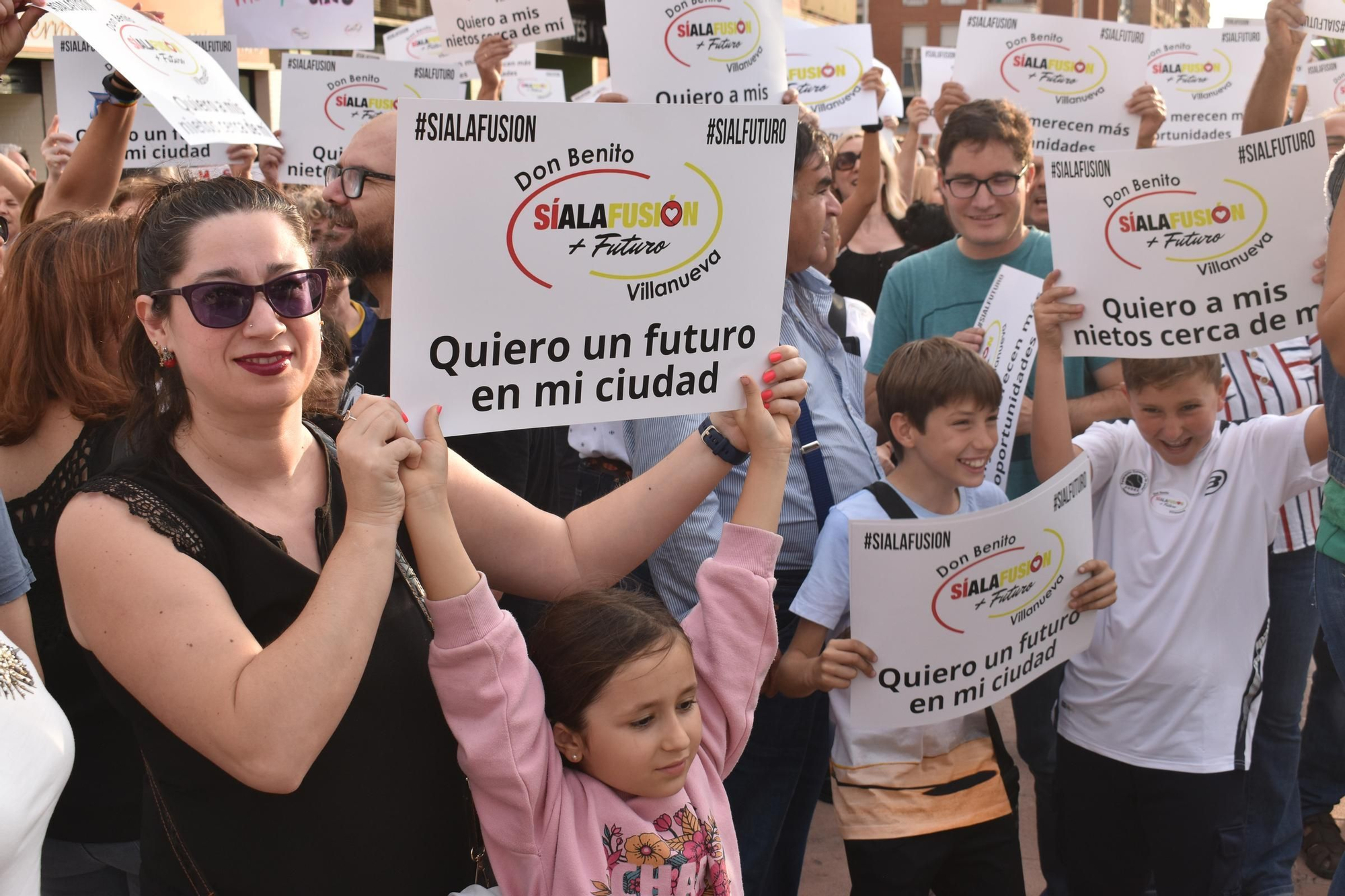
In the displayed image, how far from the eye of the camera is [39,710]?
1.45 meters

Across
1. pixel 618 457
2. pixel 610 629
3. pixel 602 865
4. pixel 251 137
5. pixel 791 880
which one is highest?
pixel 251 137

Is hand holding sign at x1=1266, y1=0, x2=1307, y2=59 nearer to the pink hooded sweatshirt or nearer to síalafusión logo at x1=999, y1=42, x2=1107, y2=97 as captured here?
síalafusión logo at x1=999, y1=42, x2=1107, y2=97

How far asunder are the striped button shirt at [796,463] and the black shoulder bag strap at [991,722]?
15cm

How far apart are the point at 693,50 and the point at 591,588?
11.1 feet

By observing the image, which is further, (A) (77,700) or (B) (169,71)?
(B) (169,71)

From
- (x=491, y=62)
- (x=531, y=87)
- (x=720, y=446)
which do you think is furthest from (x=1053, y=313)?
(x=531, y=87)

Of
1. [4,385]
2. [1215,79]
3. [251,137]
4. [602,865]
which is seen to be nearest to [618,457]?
[251,137]

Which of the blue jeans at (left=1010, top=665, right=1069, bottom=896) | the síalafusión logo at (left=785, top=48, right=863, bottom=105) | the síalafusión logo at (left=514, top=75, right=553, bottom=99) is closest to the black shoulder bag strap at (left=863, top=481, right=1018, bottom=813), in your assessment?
the blue jeans at (left=1010, top=665, right=1069, bottom=896)

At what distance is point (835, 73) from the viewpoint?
22.5 feet

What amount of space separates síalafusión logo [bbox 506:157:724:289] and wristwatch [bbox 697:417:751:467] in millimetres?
272

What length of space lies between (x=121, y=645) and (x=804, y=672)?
1518 mm

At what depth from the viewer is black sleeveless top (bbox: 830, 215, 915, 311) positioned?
19.7 feet

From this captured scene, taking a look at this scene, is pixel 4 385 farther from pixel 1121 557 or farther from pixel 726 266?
pixel 1121 557

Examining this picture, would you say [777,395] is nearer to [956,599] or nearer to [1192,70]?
[956,599]
